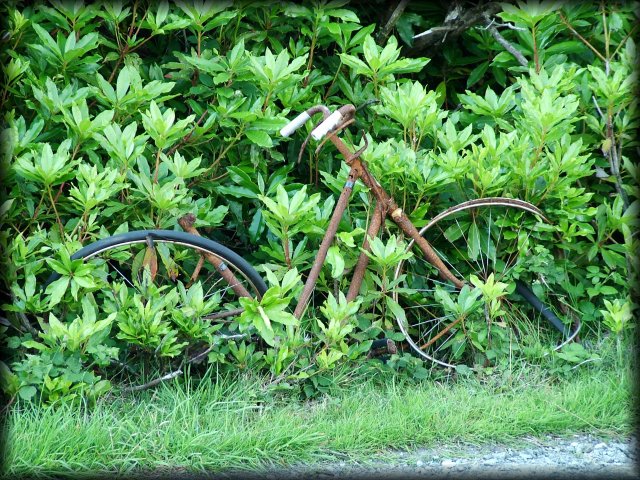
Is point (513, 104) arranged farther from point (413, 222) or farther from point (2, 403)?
point (2, 403)

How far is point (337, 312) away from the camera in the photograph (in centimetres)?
429

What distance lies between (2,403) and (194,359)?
3.09ft

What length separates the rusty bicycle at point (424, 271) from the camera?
4320 millimetres

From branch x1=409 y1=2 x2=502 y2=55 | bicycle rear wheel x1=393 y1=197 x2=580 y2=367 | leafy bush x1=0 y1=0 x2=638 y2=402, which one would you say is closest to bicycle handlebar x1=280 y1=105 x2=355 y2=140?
leafy bush x1=0 y1=0 x2=638 y2=402

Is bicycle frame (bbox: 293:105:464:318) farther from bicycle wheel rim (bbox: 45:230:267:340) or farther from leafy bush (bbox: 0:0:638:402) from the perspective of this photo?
bicycle wheel rim (bbox: 45:230:267:340)

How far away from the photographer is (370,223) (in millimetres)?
4684

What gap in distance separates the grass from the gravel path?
0.21 feet

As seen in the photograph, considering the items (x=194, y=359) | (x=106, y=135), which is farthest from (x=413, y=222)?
(x=106, y=135)

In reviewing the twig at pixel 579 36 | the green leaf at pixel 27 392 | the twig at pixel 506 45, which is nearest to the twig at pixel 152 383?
the green leaf at pixel 27 392

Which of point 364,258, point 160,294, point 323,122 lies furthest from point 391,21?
point 160,294

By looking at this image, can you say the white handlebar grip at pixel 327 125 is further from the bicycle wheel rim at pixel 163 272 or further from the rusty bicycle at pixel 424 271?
the bicycle wheel rim at pixel 163 272

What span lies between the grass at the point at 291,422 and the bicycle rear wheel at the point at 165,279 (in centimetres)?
35

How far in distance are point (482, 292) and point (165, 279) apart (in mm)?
1771

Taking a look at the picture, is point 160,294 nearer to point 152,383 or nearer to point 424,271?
point 152,383
